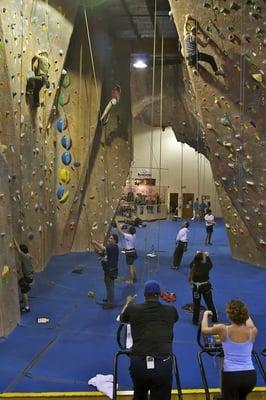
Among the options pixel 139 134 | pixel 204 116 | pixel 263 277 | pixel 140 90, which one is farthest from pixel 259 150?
pixel 139 134

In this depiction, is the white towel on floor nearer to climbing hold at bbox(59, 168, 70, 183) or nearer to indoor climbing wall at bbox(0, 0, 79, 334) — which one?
indoor climbing wall at bbox(0, 0, 79, 334)

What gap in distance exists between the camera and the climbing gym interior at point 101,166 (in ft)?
16.2

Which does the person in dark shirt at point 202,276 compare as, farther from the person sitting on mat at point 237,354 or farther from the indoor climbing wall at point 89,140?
the indoor climbing wall at point 89,140

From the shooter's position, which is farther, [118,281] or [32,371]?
[118,281]

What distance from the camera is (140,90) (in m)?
13.2

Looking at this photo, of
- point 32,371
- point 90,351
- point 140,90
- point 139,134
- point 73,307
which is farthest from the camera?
point 139,134

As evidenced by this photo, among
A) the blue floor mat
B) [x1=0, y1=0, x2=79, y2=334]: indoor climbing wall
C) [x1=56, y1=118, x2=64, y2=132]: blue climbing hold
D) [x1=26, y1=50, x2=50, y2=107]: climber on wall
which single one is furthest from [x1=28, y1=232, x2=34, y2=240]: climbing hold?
[x1=56, y1=118, x2=64, y2=132]: blue climbing hold

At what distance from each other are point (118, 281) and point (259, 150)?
3.25 m

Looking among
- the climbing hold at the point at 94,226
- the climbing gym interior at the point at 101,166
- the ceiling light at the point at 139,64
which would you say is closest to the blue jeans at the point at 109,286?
the climbing gym interior at the point at 101,166

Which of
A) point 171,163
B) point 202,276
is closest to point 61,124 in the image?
point 202,276

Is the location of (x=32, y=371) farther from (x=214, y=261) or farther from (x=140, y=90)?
(x=140, y=90)

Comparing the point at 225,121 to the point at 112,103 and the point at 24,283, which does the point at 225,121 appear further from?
the point at 112,103

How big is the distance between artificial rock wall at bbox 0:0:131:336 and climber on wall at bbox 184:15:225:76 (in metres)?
2.41

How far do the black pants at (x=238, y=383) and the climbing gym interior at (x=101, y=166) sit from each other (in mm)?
439
